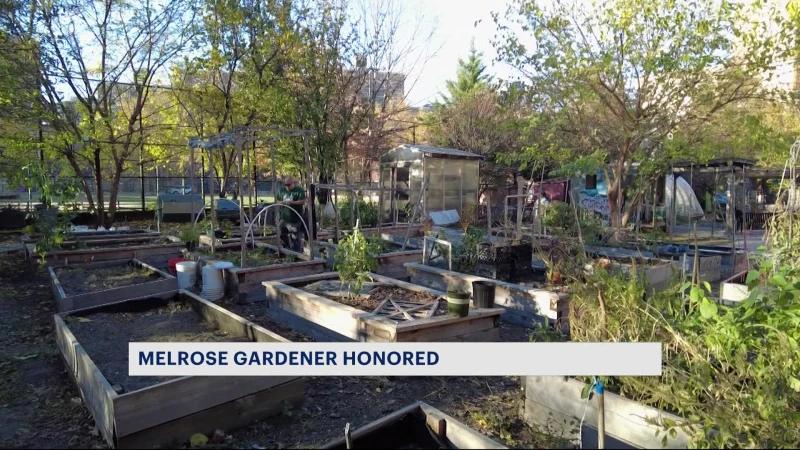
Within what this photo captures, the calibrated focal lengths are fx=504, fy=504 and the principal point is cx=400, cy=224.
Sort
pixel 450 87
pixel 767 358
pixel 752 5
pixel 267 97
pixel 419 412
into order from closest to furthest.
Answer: pixel 419 412 → pixel 767 358 → pixel 752 5 → pixel 267 97 → pixel 450 87

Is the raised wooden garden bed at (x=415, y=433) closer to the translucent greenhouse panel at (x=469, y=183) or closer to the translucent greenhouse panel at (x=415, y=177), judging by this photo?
the translucent greenhouse panel at (x=415, y=177)

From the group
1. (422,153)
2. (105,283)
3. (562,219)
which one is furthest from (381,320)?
(422,153)

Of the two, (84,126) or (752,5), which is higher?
(752,5)

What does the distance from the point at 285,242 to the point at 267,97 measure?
616cm

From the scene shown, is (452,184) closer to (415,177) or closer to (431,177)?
(431,177)

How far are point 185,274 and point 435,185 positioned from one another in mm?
10674

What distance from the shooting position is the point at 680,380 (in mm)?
2883

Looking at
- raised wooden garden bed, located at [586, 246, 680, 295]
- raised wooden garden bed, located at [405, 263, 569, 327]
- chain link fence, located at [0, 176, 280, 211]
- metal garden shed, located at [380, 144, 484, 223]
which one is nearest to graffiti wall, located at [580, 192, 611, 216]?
metal garden shed, located at [380, 144, 484, 223]

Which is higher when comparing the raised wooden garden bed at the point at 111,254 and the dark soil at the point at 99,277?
the raised wooden garden bed at the point at 111,254

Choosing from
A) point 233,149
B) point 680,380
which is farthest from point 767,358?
point 233,149

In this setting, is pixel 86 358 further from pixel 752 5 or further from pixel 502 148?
pixel 502 148

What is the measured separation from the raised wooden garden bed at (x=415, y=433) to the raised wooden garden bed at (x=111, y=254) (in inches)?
308

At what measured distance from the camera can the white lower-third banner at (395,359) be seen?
3133 millimetres

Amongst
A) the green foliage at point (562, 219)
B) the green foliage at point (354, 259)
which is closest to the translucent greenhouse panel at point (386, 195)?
the green foliage at point (562, 219)
